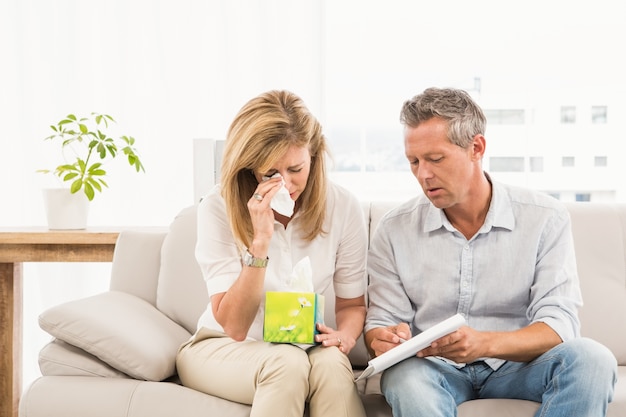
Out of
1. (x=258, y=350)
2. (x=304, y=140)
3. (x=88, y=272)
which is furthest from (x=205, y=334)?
(x=88, y=272)

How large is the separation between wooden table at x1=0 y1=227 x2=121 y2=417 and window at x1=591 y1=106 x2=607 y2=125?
7.54 feet

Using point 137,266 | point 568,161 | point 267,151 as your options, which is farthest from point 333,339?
point 568,161

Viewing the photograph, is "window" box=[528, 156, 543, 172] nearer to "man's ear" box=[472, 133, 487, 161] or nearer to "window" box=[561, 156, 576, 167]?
"window" box=[561, 156, 576, 167]

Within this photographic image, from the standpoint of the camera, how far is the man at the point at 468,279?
178 cm

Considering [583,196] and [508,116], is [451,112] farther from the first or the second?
[583,196]

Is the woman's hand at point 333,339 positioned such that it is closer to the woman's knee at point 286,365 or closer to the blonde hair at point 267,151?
the woman's knee at point 286,365

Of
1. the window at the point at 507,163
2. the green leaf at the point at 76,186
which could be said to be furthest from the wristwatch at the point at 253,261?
the window at the point at 507,163

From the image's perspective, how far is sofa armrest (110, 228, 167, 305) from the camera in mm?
2484

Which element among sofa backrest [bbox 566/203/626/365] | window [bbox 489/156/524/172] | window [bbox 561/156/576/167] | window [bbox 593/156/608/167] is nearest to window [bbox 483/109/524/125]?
window [bbox 489/156/524/172]

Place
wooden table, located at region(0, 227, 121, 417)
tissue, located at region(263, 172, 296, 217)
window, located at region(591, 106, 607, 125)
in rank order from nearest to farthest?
tissue, located at region(263, 172, 296, 217) < wooden table, located at region(0, 227, 121, 417) < window, located at region(591, 106, 607, 125)

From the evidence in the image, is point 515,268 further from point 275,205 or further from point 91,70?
point 91,70

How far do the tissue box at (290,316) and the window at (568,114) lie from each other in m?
2.29

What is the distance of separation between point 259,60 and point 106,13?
745 millimetres

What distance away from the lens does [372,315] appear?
202cm
